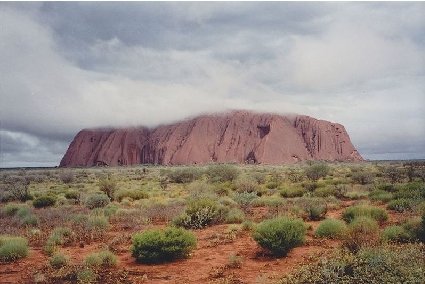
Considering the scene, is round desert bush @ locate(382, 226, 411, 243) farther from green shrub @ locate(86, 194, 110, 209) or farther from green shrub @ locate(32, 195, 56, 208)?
green shrub @ locate(32, 195, 56, 208)

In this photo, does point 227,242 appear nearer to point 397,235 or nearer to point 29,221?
point 397,235

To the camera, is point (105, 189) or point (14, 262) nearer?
point (14, 262)

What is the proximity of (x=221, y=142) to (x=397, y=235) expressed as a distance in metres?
133

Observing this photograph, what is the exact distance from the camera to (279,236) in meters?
11.0

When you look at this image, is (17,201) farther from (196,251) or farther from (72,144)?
(72,144)

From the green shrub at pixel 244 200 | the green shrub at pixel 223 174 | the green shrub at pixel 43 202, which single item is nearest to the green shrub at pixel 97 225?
the green shrub at pixel 244 200

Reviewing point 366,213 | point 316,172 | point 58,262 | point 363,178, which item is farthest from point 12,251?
point 316,172

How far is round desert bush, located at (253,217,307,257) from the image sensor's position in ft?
35.3

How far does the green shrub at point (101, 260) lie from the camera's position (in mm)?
10195

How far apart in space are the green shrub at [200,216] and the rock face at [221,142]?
114 metres

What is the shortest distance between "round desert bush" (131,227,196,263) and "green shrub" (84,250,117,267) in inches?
27.6

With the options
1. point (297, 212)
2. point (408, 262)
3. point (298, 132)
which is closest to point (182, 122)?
point (298, 132)

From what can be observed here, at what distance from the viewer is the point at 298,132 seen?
152m

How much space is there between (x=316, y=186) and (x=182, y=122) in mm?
129791
